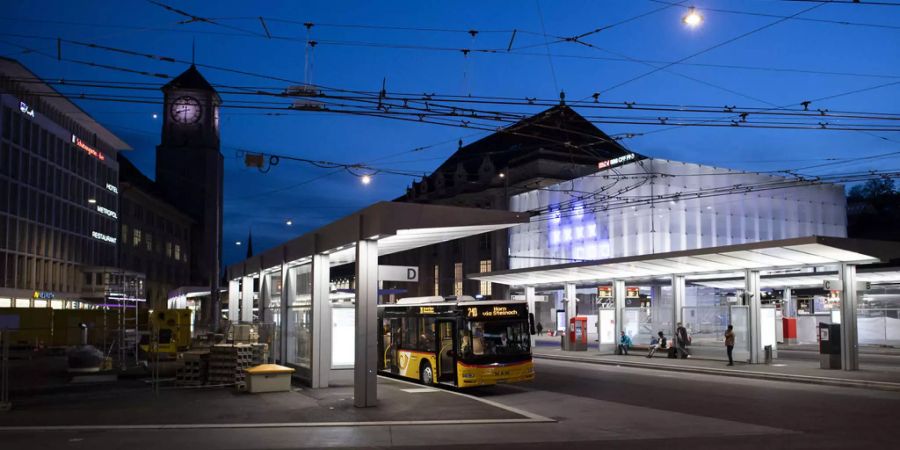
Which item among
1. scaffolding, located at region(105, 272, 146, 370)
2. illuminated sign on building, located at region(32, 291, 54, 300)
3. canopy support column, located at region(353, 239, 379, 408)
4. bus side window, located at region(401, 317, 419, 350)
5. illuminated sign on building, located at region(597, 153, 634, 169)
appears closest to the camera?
canopy support column, located at region(353, 239, 379, 408)

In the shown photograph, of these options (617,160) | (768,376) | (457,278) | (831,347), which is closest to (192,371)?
(768,376)

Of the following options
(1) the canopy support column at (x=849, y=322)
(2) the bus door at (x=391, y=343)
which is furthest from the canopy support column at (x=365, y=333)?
(1) the canopy support column at (x=849, y=322)

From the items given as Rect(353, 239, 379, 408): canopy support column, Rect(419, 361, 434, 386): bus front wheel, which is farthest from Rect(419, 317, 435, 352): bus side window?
Rect(353, 239, 379, 408): canopy support column

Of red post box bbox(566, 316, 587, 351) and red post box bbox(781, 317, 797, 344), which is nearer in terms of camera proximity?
red post box bbox(566, 316, 587, 351)

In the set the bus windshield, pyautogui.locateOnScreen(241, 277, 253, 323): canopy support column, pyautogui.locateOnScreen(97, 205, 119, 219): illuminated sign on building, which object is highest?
pyautogui.locateOnScreen(97, 205, 119, 219): illuminated sign on building

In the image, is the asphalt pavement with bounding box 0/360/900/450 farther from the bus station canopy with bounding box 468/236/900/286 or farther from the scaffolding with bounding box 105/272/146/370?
the scaffolding with bounding box 105/272/146/370

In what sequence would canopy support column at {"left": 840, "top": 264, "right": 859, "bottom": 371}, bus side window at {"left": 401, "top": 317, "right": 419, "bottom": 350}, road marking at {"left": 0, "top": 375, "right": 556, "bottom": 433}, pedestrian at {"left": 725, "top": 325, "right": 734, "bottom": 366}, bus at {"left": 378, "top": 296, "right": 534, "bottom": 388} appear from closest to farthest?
road marking at {"left": 0, "top": 375, "right": 556, "bottom": 433}
bus at {"left": 378, "top": 296, "right": 534, "bottom": 388}
bus side window at {"left": 401, "top": 317, "right": 419, "bottom": 350}
canopy support column at {"left": 840, "top": 264, "right": 859, "bottom": 371}
pedestrian at {"left": 725, "top": 325, "right": 734, "bottom": 366}

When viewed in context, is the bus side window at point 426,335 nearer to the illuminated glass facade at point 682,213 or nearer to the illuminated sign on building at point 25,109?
the illuminated glass facade at point 682,213

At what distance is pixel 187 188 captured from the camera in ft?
347

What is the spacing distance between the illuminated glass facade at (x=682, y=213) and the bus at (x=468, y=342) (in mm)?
29308

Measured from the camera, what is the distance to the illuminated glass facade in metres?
57.0

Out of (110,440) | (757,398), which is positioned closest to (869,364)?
(757,398)

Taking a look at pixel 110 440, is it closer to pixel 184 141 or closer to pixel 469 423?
pixel 469 423

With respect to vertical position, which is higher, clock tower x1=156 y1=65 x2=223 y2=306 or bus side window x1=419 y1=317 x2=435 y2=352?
clock tower x1=156 y1=65 x2=223 y2=306
